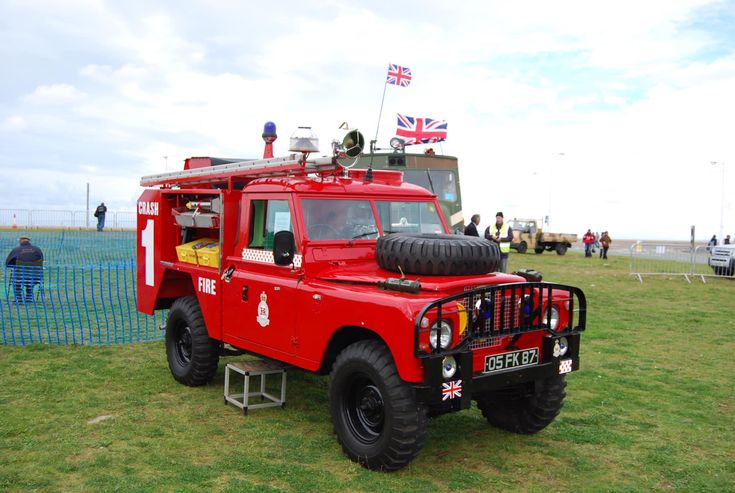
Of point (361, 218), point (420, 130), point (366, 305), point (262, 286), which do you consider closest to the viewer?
point (366, 305)

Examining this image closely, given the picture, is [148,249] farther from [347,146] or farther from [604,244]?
[604,244]

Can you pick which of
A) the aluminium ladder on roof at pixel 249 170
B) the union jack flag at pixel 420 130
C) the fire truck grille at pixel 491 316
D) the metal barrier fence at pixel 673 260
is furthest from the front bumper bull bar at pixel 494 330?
the metal barrier fence at pixel 673 260

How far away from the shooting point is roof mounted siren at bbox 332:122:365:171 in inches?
241

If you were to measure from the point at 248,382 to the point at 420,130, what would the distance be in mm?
12980

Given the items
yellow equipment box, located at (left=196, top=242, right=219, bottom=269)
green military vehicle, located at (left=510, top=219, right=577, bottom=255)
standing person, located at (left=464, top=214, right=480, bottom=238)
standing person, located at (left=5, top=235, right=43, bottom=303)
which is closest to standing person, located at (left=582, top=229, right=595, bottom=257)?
green military vehicle, located at (left=510, top=219, right=577, bottom=255)

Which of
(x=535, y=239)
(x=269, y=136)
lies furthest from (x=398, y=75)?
(x=535, y=239)

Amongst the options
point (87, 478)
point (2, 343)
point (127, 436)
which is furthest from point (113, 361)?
point (87, 478)

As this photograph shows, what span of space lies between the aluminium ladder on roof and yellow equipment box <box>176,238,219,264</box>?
2.30ft

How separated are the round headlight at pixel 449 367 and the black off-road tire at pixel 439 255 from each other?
0.78 metres

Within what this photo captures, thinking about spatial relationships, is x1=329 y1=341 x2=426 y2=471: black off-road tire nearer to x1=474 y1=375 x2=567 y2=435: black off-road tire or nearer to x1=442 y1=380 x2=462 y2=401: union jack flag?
x1=442 y1=380 x2=462 y2=401: union jack flag

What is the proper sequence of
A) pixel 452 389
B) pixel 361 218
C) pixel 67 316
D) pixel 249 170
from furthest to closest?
pixel 67 316 → pixel 249 170 → pixel 361 218 → pixel 452 389

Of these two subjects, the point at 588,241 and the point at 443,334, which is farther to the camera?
the point at 588,241

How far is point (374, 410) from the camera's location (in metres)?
5.12

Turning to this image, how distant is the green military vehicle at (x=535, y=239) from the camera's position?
35.8 meters
